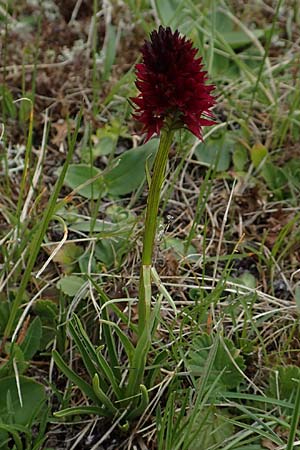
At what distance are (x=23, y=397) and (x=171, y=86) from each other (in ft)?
2.60

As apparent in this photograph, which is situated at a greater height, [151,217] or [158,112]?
[158,112]

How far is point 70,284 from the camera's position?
172 cm

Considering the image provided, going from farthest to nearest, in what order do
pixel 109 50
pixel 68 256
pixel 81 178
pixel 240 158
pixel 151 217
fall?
pixel 109 50
pixel 240 158
pixel 81 178
pixel 68 256
pixel 151 217

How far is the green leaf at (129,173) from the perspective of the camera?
6.44 feet

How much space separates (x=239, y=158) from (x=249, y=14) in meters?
0.81

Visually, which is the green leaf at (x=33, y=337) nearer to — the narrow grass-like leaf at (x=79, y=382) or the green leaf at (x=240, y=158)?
the narrow grass-like leaf at (x=79, y=382)

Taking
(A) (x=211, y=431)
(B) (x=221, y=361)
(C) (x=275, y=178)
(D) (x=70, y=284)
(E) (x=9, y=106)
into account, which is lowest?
(A) (x=211, y=431)

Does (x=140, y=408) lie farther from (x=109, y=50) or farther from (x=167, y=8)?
(x=167, y=8)

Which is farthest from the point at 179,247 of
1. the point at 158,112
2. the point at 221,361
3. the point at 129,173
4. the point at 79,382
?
the point at 158,112

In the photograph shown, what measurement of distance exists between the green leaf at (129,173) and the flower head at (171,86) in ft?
2.54

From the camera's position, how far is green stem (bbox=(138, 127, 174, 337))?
47.8 inches

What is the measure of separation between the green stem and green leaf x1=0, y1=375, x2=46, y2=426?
295 millimetres

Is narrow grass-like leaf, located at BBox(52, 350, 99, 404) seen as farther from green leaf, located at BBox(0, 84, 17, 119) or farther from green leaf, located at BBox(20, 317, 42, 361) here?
green leaf, located at BBox(0, 84, 17, 119)

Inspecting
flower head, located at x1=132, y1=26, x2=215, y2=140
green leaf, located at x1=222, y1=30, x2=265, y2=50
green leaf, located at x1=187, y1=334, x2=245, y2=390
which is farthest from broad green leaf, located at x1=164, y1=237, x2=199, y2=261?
green leaf, located at x1=222, y1=30, x2=265, y2=50
